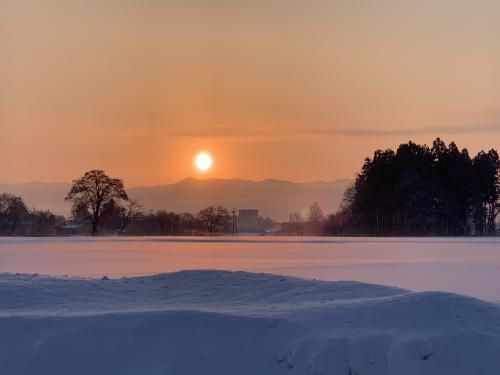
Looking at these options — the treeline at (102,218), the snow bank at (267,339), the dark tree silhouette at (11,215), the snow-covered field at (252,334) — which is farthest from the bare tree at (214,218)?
the snow bank at (267,339)

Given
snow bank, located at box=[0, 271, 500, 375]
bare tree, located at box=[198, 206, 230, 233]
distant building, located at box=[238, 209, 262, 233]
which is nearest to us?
snow bank, located at box=[0, 271, 500, 375]

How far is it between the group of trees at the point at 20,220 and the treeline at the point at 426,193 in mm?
27463

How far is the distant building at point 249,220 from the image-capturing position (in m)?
113

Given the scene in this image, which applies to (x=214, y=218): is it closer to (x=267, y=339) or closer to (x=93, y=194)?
(x=93, y=194)

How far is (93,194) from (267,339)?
5198cm

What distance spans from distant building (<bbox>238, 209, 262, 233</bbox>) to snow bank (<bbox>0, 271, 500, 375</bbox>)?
102m

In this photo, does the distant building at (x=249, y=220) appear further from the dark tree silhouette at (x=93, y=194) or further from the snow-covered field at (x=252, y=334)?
the snow-covered field at (x=252, y=334)

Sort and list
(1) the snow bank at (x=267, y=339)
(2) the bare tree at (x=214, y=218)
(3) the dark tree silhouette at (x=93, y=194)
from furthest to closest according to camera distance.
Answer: (2) the bare tree at (x=214, y=218)
(3) the dark tree silhouette at (x=93, y=194)
(1) the snow bank at (x=267, y=339)

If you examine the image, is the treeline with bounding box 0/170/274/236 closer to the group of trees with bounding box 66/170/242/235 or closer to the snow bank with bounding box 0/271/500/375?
the group of trees with bounding box 66/170/242/235

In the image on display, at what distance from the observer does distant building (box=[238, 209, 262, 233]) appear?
113125 mm

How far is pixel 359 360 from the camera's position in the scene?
6949 millimetres

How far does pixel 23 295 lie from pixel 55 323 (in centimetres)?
232

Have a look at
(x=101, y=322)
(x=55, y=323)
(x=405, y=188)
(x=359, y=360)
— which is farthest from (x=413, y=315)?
(x=405, y=188)

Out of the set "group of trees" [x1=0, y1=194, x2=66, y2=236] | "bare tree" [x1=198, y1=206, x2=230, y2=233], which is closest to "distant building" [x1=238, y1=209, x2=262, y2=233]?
"bare tree" [x1=198, y1=206, x2=230, y2=233]
